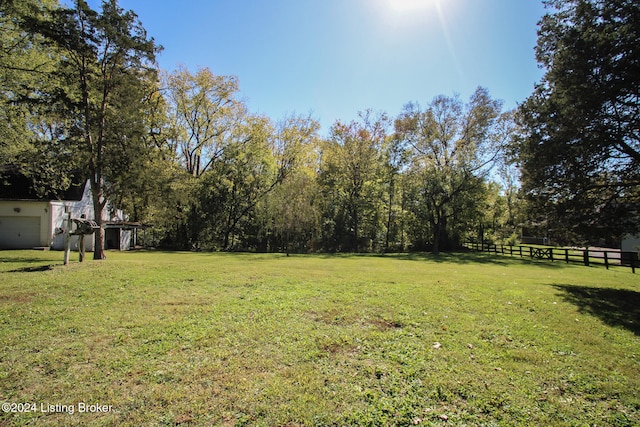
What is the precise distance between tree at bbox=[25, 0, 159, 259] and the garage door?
10.1 metres

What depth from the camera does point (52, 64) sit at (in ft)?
48.0

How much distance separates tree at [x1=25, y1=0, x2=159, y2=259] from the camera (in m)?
12.8

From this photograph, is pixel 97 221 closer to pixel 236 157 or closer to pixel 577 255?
pixel 236 157

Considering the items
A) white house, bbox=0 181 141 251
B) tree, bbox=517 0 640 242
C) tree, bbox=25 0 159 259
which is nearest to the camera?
tree, bbox=517 0 640 242

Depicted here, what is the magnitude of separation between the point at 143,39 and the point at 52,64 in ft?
16.3

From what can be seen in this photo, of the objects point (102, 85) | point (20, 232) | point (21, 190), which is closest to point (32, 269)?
point (102, 85)

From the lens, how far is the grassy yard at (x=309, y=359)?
298 centimetres

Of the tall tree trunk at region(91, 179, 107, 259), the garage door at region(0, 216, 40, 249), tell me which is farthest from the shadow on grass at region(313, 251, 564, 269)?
the garage door at region(0, 216, 40, 249)

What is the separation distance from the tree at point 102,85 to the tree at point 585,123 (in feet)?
53.7

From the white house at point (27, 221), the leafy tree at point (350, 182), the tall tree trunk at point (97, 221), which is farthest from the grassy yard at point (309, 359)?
the leafy tree at point (350, 182)

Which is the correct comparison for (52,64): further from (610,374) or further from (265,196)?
(610,374)

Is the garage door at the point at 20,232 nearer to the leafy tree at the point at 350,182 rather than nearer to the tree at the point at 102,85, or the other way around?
the tree at the point at 102,85

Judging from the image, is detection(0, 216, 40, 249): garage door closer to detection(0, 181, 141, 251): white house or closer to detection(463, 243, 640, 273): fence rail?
detection(0, 181, 141, 251): white house

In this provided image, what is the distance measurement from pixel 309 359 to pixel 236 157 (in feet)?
91.2
